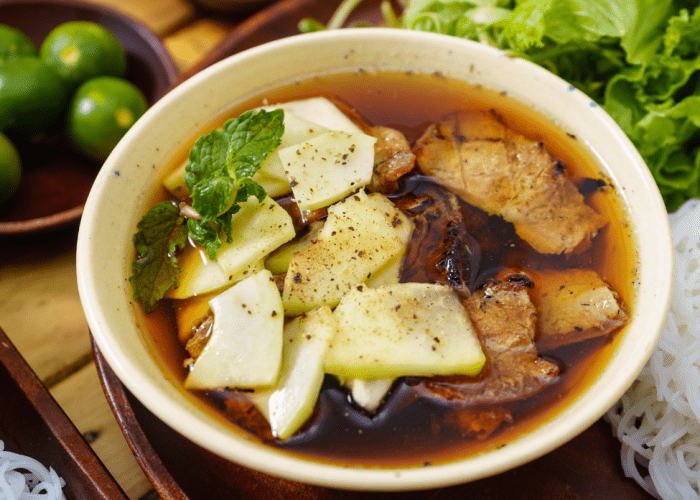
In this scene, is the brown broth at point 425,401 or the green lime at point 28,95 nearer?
the brown broth at point 425,401

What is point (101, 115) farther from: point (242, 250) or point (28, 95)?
point (242, 250)

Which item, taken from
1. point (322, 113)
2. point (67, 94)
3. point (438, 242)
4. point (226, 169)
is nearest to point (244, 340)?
point (226, 169)

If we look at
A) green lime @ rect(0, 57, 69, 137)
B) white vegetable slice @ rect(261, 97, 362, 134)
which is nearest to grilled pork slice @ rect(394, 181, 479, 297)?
white vegetable slice @ rect(261, 97, 362, 134)

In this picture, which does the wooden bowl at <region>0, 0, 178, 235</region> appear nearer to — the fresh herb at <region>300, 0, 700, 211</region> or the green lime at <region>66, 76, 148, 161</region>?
the green lime at <region>66, 76, 148, 161</region>

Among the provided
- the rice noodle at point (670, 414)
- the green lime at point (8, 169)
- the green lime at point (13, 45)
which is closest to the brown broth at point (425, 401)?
the rice noodle at point (670, 414)

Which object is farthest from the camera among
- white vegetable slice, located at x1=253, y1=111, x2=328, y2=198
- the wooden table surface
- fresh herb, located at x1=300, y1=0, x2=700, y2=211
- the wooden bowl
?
the wooden bowl

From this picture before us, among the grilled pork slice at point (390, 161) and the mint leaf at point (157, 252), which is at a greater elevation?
the grilled pork slice at point (390, 161)

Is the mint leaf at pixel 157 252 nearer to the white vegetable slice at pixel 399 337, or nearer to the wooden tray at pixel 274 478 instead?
the wooden tray at pixel 274 478

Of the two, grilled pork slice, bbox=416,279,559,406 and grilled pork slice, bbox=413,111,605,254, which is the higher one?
grilled pork slice, bbox=413,111,605,254
